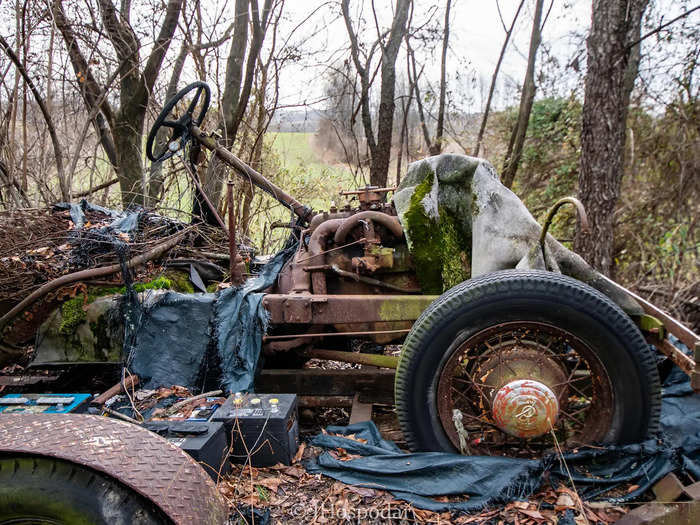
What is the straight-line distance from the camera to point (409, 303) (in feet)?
10.0

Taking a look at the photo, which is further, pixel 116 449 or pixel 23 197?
pixel 23 197

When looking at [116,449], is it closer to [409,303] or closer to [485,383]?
[485,383]

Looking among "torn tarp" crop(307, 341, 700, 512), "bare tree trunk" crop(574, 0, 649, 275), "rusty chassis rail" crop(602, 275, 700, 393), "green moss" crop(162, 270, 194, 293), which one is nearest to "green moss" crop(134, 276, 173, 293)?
"green moss" crop(162, 270, 194, 293)

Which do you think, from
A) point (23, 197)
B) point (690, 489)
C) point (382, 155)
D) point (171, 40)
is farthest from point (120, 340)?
point (382, 155)

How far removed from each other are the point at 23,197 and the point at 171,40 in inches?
110

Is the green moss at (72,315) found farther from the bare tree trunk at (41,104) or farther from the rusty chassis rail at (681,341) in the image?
the rusty chassis rail at (681,341)

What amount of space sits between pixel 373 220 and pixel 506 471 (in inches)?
69.0

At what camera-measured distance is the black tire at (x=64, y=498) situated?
50.9 inches

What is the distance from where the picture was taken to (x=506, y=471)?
7.44ft

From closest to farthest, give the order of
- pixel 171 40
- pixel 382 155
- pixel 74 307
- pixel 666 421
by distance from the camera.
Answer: pixel 666 421 → pixel 74 307 → pixel 171 40 → pixel 382 155

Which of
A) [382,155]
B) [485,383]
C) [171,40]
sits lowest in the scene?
[485,383]

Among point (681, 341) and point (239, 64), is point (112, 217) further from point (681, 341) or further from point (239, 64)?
point (681, 341)

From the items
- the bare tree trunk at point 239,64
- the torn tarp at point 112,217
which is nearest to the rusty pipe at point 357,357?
the torn tarp at point 112,217

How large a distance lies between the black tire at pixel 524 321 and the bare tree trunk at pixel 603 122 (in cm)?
280
